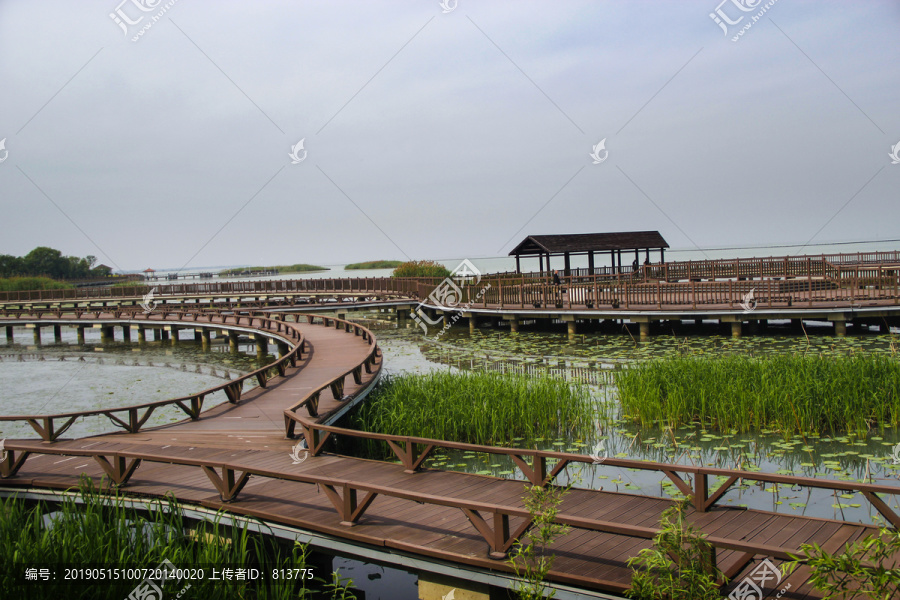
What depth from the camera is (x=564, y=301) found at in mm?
24922

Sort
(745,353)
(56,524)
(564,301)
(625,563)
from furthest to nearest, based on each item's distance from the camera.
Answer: (564,301) → (745,353) → (56,524) → (625,563)

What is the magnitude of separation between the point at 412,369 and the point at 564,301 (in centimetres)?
853

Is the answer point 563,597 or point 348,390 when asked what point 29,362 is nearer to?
point 348,390

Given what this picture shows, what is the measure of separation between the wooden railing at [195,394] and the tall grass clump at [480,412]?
2574mm

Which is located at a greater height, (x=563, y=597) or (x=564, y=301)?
(x=564, y=301)

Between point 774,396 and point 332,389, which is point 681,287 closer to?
point 774,396

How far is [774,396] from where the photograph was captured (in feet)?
34.6

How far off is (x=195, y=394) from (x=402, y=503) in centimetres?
584

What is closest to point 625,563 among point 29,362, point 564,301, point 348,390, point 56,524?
point 56,524

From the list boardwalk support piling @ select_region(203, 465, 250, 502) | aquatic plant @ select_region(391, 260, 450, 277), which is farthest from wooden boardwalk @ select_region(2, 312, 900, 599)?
aquatic plant @ select_region(391, 260, 450, 277)

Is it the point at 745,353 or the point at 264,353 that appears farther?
the point at 264,353

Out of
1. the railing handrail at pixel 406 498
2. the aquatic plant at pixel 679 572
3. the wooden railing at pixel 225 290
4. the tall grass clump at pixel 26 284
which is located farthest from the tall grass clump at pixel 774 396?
the tall grass clump at pixel 26 284

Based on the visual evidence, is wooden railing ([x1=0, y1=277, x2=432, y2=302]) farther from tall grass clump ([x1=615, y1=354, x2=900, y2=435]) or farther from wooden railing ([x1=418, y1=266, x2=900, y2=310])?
tall grass clump ([x1=615, y1=354, x2=900, y2=435])

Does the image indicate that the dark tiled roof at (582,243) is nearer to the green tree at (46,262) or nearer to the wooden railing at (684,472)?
the wooden railing at (684,472)
